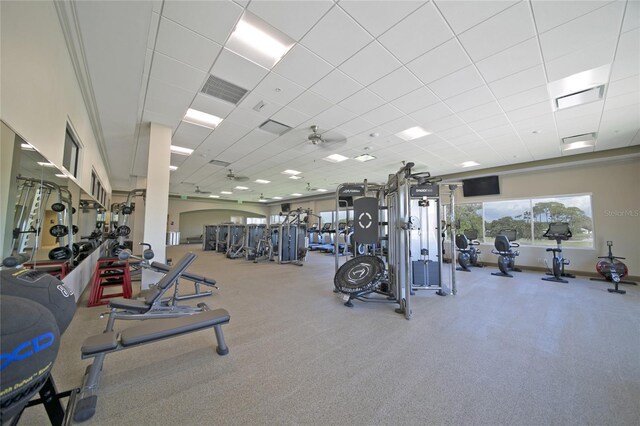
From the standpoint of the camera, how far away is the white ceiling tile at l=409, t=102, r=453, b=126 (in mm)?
3948

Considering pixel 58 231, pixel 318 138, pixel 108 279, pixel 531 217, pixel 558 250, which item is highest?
pixel 318 138

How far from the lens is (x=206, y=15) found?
2.31 m

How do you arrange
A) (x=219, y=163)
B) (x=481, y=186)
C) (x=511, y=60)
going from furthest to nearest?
(x=481, y=186)
(x=219, y=163)
(x=511, y=60)

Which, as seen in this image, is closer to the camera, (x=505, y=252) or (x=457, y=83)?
(x=457, y=83)

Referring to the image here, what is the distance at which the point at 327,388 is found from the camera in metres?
1.75

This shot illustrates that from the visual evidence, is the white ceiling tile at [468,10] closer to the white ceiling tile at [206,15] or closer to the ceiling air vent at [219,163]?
the white ceiling tile at [206,15]

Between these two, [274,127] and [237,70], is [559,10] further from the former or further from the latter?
[274,127]

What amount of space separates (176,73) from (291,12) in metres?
1.84

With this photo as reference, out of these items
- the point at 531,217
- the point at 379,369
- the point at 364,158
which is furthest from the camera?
the point at 531,217

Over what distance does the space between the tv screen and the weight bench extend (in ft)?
27.0

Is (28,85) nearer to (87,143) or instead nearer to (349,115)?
(87,143)

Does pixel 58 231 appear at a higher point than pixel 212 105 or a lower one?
lower

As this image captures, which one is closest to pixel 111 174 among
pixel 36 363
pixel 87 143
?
pixel 87 143

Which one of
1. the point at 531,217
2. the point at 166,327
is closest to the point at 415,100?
the point at 166,327
